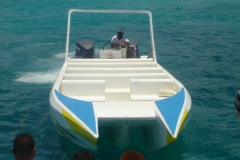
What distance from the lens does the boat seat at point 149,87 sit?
6980mm

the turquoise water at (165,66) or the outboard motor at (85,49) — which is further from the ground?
the outboard motor at (85,49)

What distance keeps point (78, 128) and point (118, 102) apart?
3.68ft

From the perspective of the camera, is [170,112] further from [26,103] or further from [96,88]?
[26,103]

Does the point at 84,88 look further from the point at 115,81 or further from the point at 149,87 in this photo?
the point at 149,87

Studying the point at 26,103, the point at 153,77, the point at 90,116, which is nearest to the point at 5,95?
the point at 26,103

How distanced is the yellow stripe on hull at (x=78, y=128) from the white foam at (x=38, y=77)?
5346 millimetres

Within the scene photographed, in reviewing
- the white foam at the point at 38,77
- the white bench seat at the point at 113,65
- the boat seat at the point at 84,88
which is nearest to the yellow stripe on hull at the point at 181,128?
the boat seat at the point at 84,88

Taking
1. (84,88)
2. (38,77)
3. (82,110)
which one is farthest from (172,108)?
(38,77)

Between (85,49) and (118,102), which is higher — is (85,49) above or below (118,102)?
below

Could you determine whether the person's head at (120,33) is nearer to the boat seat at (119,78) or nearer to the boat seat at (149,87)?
the boat seat at (119,78)

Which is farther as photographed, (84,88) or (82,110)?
(84,88)

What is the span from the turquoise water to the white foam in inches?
1.1

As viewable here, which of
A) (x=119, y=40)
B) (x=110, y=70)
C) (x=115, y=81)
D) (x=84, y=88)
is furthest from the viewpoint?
(x=119, y=40)

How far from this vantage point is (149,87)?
23.1ft
